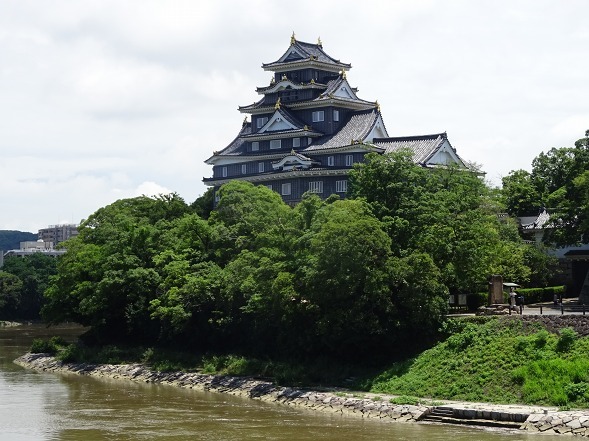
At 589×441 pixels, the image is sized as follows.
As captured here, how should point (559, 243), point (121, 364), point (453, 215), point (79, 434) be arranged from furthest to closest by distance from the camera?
point (121, 364)
point (559, 243)
point (453, 215)
point (79, 434)

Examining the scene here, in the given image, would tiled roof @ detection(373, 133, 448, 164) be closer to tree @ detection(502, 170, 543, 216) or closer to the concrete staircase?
tree @ detection(502, 170, 543, 216)

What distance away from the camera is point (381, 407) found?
41531 mm

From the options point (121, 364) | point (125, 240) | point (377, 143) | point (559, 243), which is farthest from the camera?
point (377, 143)

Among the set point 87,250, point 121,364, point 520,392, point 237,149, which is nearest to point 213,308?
point 121,364

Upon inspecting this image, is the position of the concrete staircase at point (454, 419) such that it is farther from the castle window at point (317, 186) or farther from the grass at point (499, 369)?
the castle window at point (317, 186)

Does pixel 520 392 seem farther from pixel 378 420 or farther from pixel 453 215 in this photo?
pixel 453 215

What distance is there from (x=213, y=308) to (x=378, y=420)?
18.9 meters

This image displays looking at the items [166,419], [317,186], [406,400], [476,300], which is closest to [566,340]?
[406,400]

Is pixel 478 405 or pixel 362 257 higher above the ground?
pixel 362 257

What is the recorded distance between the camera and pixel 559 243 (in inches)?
2238

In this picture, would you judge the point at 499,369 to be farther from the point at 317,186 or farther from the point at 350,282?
the point at 317,186

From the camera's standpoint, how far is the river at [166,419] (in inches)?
1502

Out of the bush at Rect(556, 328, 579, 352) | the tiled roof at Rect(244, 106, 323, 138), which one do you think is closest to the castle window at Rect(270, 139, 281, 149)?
the tiled roof at Rect(244, 106, 323, 138)

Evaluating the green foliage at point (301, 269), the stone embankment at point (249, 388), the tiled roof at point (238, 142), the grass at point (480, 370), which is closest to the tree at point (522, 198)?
the green foliage at point (301, 269)
